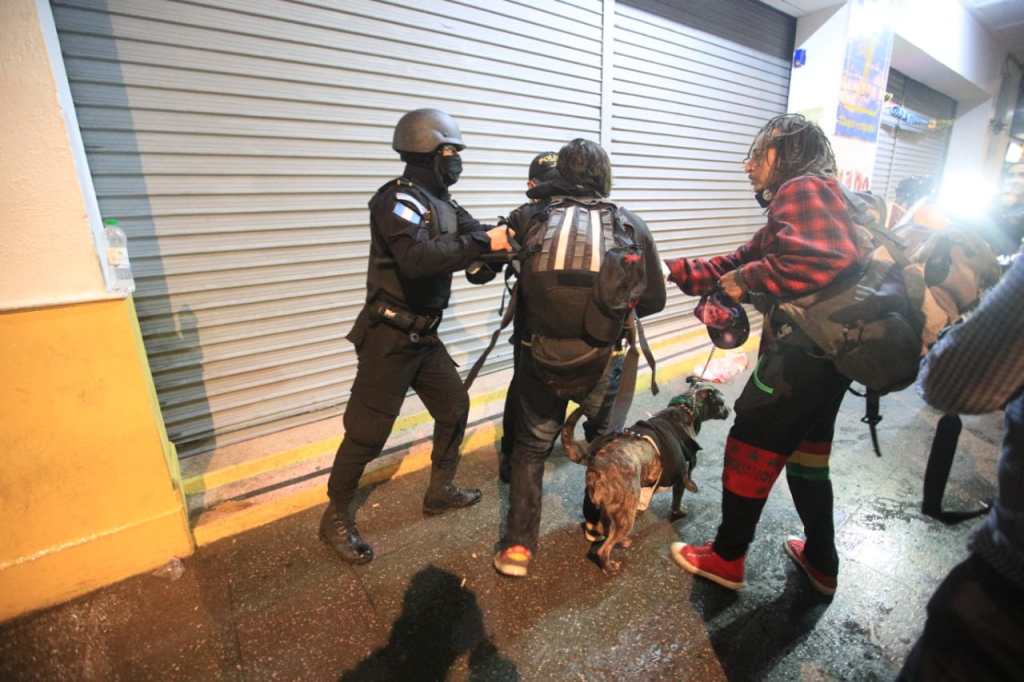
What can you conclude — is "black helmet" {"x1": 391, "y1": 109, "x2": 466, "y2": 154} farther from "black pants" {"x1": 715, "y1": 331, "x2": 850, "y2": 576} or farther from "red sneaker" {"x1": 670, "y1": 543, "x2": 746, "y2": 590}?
"red sneaker" {"x1": 670, "y1": 543, "x2": 746, "y2": 590}

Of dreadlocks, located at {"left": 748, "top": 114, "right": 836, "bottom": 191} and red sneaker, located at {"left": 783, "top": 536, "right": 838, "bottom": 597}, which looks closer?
dreadlocks, located at {"left": 748, "top": 114, "right": 836, "bottom": 191}

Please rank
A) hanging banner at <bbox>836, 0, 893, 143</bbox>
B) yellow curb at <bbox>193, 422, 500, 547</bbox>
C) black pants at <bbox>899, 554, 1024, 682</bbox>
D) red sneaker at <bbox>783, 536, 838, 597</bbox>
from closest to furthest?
black pants at <bbox>899, 554, 1024, 682</bbox>
red sneaker at <bbox>783, 536, 838, 597</bbox>
yellow curb at <bbox>193, 422, 500, 547</bbox>
hanging banner at <bbox>836, 0, 893, 143</bbox>

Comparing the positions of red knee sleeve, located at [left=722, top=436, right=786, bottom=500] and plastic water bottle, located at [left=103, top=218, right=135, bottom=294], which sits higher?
plastic water bottle, located at [left=103, top=218, right=135, bottom=294]

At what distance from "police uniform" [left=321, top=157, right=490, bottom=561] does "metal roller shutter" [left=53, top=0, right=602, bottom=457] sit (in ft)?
4.99

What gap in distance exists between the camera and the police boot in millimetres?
2930

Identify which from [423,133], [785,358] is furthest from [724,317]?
[423,133]

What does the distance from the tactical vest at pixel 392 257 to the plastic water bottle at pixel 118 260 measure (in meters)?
1.12

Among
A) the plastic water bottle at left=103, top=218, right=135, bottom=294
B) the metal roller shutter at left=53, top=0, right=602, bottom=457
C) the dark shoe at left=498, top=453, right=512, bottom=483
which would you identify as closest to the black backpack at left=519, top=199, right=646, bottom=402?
the dark shoe at left=498, top=453, right=512, bottom=483

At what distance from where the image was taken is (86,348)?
7.25 feet

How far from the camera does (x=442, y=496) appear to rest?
9.64 feet

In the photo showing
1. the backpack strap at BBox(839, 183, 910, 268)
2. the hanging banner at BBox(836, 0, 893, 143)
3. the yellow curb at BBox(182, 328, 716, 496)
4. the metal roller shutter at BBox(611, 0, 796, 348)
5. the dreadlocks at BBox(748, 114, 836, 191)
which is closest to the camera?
the backpack strap at BBox(839, 183, 910, 268)

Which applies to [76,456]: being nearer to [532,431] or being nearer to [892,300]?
[532,431]

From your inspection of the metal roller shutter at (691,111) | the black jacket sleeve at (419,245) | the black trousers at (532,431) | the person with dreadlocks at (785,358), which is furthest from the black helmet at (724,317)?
the metal roller shutter at (691,111)

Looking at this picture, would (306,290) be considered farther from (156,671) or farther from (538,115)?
(538,115)
